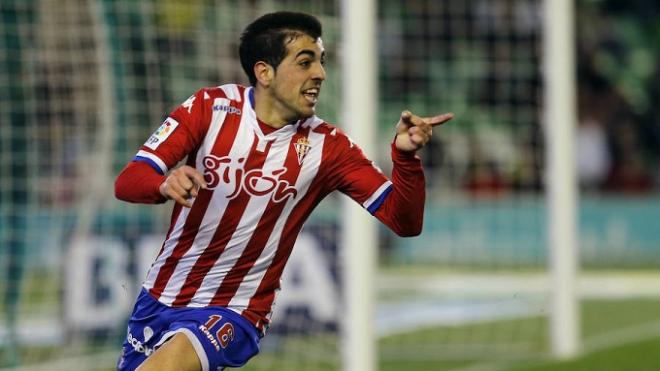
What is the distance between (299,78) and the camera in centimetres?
619

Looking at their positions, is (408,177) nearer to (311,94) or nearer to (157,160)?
(311,94)

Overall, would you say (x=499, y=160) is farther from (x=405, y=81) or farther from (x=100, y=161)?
(x=100, y=161)

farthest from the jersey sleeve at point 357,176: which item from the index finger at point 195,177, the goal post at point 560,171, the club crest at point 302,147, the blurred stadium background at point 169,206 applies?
the goal post at point 560,171

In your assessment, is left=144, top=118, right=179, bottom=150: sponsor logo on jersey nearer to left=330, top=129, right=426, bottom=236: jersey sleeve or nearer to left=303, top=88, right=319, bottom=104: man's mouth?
left=303, top=88, right=319, bottom=104: man's mouth

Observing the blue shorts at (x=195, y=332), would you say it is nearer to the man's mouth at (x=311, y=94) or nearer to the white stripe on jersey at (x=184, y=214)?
the white stripe on jersey at (x=184, y=214)

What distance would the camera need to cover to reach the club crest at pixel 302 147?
6.27 metres

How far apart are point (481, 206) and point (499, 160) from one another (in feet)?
4.33

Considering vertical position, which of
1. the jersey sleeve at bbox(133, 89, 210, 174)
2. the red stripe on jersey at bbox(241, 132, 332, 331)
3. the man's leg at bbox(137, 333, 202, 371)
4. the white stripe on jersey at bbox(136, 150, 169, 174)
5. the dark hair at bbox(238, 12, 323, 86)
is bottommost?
the man's leg at bbox(137, 333, 202, 371)

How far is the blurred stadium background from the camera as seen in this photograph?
10859 millimetres

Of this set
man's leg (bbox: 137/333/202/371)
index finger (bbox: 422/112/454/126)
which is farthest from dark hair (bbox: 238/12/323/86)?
man's leg (bbox: 137/333/202/371)

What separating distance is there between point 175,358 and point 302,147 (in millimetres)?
1044

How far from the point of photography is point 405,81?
17734 mm

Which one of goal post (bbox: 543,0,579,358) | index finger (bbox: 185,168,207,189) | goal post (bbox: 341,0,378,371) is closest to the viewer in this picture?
index finger (bbox: 185,168,207,189)

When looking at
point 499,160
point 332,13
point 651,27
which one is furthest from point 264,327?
point 651,27
